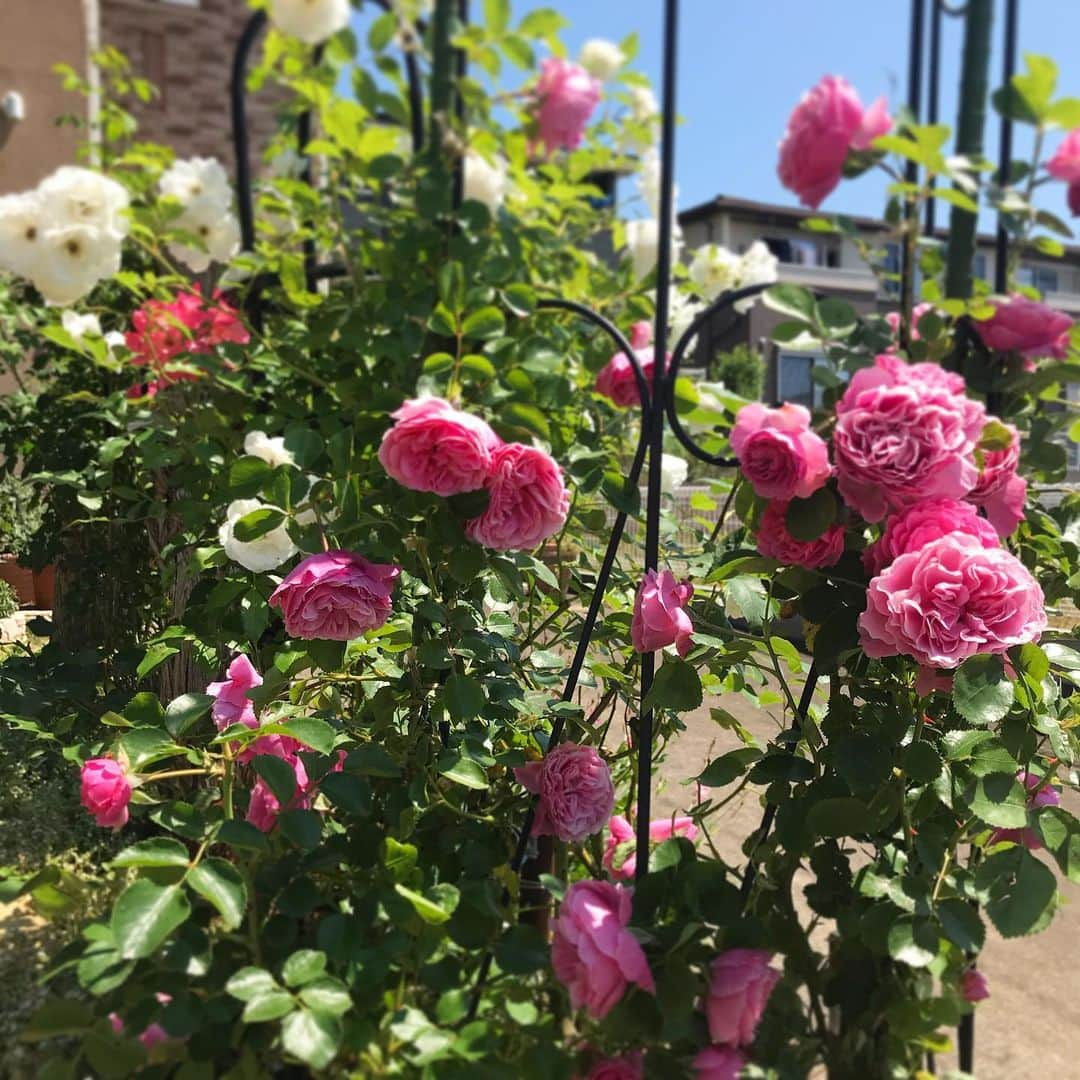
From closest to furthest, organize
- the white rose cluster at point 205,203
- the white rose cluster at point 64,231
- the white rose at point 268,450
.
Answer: the white rose at point 268,450
the white rose cluster at point 64,231
the white rose cluster at point 205,203

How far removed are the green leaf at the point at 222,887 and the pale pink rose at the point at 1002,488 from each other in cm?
76

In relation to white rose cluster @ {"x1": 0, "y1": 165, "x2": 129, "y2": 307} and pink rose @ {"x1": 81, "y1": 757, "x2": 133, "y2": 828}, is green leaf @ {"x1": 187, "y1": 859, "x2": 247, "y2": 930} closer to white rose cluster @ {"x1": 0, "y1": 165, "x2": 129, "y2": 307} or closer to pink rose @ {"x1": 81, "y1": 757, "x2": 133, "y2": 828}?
pink rose @ {"x1": 81, "y1": 757, "x2": 133, "y2": 828}

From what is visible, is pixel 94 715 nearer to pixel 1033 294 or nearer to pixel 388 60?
pixel 388 60

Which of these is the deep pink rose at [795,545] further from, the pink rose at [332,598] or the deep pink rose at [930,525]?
the pink rose at [332,598]

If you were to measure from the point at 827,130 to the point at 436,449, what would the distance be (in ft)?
1.56

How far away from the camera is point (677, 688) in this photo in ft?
3.10

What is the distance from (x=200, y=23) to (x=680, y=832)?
921 cm

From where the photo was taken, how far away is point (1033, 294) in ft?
3.01

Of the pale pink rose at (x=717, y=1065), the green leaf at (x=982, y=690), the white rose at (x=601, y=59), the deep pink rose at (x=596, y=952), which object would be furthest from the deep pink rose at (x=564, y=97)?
the pale pink rose at (x=717, y=1065)

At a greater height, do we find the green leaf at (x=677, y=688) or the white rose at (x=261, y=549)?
the white rose at (x=261, y=549)

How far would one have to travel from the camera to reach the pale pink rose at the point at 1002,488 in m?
0.87

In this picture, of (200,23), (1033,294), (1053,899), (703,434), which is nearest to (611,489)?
(703,434)

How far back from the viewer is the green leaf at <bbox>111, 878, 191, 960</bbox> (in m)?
0.73

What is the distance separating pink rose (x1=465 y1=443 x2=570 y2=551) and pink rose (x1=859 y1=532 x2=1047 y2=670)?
0.34 m
